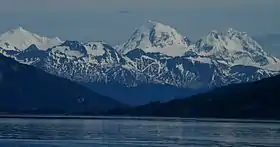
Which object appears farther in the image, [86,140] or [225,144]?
[86,140]

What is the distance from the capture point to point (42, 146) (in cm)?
11388

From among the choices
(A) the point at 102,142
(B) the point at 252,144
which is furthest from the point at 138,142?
(B) the point at 252,144

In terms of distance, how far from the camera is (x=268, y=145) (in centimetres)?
12088

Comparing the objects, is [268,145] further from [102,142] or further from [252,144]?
[102,142]

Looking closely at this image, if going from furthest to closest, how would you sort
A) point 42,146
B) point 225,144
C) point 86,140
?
point 86,140 → point 225,144 → point 42,146

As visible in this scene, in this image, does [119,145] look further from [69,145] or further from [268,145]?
[268,145]

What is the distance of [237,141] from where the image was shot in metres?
132

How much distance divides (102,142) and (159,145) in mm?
10703

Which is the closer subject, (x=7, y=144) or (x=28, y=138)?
(x=7, y=144)

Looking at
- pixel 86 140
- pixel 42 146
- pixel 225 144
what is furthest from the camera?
pixel 86 140

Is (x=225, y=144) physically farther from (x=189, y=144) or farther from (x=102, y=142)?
(x=102, y=142)

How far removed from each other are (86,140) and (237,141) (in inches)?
863

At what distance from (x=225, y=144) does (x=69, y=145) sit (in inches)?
842

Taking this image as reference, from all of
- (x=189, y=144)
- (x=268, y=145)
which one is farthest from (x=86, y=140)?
(x=268, y=145)
